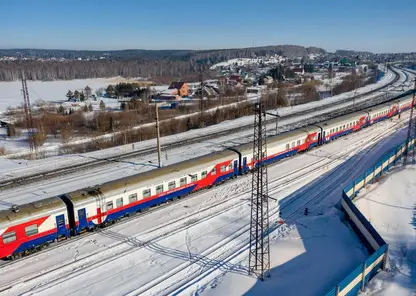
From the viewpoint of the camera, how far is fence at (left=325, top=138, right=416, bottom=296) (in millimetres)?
14852

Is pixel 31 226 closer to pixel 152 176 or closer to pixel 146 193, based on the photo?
pixel 146 193

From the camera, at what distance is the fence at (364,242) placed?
14852 millimetres

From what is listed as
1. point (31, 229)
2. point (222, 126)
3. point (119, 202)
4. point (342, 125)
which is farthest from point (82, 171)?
point (342, 125)

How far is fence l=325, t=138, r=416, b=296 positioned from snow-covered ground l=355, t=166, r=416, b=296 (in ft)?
1.77

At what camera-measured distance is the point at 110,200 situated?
21438 mm

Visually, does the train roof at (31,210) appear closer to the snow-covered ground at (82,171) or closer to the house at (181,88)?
the snow-covered ground at (82,171)

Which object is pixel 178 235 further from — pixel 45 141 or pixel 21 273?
pixel 45 141

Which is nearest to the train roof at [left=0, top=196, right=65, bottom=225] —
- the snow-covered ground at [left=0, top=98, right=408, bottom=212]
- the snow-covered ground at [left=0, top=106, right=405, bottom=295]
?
the snow-covered ground at [left=0, top=106, right=405, bottom=295]

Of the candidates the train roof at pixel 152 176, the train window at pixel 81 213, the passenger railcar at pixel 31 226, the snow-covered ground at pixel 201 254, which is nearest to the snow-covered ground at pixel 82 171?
the train roof at pixel 152 176

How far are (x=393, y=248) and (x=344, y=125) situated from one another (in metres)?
28.0

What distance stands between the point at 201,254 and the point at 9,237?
10258mm

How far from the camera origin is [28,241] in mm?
18484

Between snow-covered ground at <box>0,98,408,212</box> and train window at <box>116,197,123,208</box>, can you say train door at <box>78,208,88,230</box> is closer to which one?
train window at <box>116,197,123,208</box>

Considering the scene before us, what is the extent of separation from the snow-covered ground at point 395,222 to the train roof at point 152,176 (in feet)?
38.1
